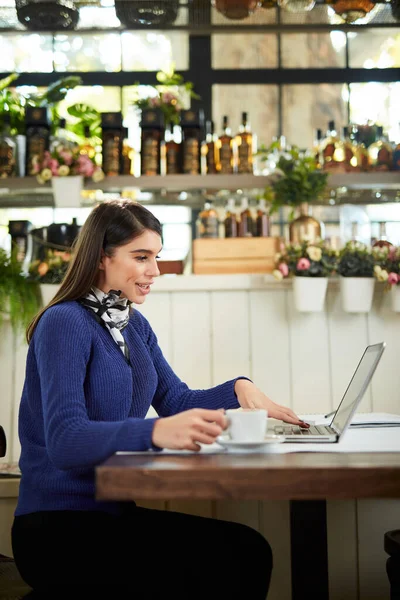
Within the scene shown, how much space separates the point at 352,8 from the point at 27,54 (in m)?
2.18

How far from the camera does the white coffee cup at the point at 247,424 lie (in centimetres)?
122

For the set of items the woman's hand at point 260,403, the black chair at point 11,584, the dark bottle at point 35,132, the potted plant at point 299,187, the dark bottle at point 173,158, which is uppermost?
the dark bottle at point 35,132

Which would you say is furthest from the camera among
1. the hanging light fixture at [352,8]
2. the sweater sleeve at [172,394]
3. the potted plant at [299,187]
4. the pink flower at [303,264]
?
the hanging light fixture at [352,8]

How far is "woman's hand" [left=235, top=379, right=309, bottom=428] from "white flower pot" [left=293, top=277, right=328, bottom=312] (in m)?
0.97

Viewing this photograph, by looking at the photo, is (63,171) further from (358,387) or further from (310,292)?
(358,387)

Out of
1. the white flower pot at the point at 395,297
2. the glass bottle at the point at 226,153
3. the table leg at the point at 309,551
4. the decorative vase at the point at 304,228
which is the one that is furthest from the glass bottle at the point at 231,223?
the table leg at the point at 309,551

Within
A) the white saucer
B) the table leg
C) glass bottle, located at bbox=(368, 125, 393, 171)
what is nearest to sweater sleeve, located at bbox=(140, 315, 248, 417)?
the table leg

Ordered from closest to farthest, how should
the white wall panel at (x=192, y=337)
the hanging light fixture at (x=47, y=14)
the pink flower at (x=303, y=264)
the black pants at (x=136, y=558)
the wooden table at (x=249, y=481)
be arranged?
the wooden table at (x=249, y=481) < the black pants at (x=136, y=558) < the pink flower at (x=303, y=264) < the white wall panel at (x=192, y=337) < the hanging light fixture at (x=47, y=14)

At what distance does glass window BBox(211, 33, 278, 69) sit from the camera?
471cm

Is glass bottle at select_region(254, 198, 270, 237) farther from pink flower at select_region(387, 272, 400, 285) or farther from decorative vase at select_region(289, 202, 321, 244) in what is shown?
pink flower at select_region(387, 272, 400, 285)

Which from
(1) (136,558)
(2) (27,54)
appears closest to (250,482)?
(1) (136,558)

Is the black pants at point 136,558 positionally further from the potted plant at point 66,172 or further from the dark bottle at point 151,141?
the dark bottle at point 151,141

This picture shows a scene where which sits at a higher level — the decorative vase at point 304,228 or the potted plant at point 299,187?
the potted plant at point 299,187

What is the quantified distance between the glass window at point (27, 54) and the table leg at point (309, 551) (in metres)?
3.84
